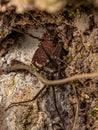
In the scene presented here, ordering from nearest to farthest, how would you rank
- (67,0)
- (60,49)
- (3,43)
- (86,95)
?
(67,0) < (86,95) < (60,49) < (3,43)

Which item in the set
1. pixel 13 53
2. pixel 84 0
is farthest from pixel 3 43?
pixel 84 0

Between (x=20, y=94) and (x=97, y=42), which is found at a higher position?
(x=97, y=42)

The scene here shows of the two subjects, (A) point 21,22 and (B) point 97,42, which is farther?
(A) point 21,22

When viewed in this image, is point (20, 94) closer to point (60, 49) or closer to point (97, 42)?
point (60, 49)

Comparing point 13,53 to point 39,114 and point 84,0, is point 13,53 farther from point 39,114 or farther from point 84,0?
point 84,0

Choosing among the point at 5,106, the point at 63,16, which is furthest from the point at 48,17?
the point at 5,106

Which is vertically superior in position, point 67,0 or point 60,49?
point 60,49

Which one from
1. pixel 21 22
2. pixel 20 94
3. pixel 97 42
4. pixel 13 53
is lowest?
pixel 20 94

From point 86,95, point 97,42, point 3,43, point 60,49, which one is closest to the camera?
point 97,42

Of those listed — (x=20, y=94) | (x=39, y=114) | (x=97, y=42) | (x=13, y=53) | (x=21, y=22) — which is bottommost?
(x=39, y=114)
